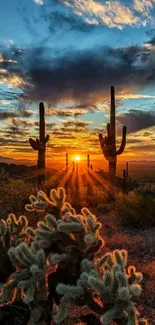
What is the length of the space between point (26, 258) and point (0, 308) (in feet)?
3.28

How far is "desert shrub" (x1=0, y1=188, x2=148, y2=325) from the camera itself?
11.5 feet

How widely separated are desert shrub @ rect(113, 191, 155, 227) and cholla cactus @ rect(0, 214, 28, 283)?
9404 millimetres

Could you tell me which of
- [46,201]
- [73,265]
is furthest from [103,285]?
[46,201]

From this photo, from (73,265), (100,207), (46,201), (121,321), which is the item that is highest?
(46,201)

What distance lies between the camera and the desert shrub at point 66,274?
11.5ft

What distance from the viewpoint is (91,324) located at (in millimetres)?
4090

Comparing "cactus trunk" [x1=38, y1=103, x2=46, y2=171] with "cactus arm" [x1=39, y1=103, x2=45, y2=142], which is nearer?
"cactus trunk" [x1=38, y1=103, x2=46, y2=171]

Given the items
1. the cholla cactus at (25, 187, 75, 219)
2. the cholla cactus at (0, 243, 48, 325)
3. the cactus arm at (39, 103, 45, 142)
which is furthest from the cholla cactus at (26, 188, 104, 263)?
the cactus arm at (39, 103, 45, 142)

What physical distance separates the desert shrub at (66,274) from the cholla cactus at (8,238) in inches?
1.3

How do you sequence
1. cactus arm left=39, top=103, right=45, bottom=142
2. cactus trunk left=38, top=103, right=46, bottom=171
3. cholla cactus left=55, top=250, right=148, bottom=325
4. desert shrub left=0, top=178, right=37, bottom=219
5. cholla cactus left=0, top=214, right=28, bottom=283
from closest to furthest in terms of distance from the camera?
1. cholla cactus left=55, top=250, right=148, bottom=325
2. cholla cactus left=0, top=214, right=28, bottom=283
3. desert shrub left=0, top=178, right=37, bottom=219
4. cactus trunk left=38, top=103, right=46, bottom=171
5. cactus arm left=39, top=103, right=45, bottom=142

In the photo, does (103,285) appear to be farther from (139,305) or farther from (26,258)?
(139,305)

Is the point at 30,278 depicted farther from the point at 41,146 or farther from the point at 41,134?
the point at 41,134

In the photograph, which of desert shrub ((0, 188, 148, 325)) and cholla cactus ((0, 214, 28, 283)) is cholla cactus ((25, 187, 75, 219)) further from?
cholla cactus ((0, 214, 28, 283))

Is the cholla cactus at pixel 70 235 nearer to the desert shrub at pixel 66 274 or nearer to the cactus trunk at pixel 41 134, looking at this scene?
the desert shrub at pixel 66 274
